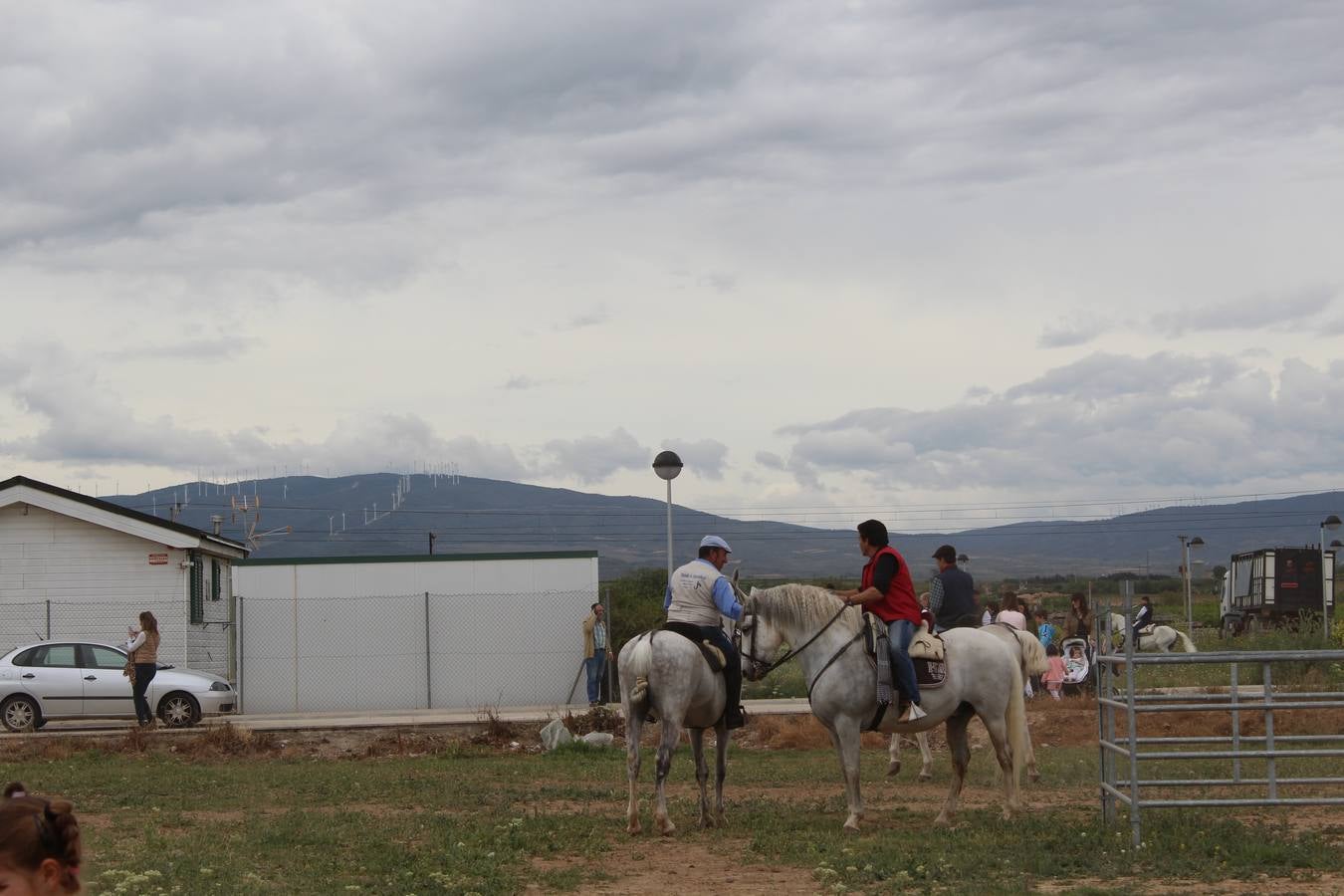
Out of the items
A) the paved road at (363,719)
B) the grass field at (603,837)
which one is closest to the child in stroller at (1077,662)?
the paved road at (363,719)

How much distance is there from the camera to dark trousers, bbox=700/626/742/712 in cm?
1257

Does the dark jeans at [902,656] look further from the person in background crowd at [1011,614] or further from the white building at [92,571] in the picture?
the white building at [92,571]

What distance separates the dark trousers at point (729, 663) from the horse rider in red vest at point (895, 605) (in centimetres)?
115

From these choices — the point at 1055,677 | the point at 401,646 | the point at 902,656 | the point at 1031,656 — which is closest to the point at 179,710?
the point at 401,646

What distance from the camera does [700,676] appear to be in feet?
40.8

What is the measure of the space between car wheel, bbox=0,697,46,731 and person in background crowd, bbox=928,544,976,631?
16.0m

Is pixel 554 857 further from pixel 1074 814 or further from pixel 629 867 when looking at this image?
pixel 1074 814

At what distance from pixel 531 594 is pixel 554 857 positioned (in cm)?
1796

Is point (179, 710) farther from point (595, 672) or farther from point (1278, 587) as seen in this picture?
point (1278, 587)

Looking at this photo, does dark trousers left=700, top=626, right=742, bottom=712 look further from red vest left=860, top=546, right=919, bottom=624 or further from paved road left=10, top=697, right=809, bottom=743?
paved road left=10, top=697, right=809, bottom=743

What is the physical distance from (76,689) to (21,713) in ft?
3.04

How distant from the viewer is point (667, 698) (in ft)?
40.2

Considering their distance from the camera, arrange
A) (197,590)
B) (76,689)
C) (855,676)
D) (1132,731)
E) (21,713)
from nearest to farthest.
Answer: (1132,731), (855,676), (21,713), (76,689), (197,590)

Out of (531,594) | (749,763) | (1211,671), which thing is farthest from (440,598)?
(1211,671)
